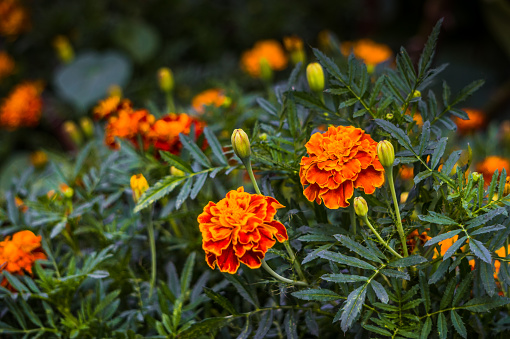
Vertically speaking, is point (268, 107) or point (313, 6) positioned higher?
point (268, 107)

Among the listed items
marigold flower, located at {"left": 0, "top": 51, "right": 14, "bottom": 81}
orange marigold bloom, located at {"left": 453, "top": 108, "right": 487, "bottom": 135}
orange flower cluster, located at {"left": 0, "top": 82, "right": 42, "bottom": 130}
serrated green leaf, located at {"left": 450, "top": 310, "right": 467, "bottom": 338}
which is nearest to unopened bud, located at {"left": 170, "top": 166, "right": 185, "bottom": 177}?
serrated green leaf, located at {"left": 450, "top": 310, "right": 467, "bottom": 338}

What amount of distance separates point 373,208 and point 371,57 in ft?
3.29

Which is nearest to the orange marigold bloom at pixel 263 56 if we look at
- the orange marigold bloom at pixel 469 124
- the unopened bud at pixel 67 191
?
the orange marigold bloom at pixel 469 124

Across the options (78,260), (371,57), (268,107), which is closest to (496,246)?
(268,107)

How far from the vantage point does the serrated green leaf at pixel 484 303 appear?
44cm

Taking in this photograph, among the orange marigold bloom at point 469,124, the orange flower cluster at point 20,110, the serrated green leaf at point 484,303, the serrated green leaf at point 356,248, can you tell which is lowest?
the orange marigold bloom at point 469,124

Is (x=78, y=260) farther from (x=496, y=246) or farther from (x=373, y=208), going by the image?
(x=496, y=246)

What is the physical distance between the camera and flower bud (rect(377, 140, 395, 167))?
43cm

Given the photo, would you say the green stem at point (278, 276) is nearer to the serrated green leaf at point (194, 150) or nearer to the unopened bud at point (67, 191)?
the serrated green leaf at point (194, 150)

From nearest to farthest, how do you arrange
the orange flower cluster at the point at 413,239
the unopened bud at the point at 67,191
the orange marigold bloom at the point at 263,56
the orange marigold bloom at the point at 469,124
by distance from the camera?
the orange flower cluster at the point at 413,239 < the unopened bud at the point at 67,191 < the orange marigold bloom at the point at 469,124 < the orange marigold bloom at the point at 263,56

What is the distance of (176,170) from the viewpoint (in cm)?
60

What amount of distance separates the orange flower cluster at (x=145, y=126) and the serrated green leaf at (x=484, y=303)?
15.1 inches

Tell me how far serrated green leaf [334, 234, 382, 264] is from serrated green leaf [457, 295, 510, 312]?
10cm

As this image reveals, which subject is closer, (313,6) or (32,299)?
(32,299)
